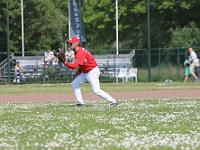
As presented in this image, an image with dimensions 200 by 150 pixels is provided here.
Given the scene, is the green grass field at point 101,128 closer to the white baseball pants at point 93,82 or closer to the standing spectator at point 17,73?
the white baseball pants at point 93,82

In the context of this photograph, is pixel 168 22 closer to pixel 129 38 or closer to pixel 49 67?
pixel 129 38

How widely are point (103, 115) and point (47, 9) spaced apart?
4940 centimetres

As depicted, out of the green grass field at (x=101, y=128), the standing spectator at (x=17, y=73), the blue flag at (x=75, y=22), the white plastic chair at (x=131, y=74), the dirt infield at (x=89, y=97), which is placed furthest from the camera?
the white plastic chair at (x=131, y=74)

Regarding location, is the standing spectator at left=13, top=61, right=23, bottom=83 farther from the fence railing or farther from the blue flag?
the blue flag

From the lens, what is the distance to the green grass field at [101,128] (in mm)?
9773

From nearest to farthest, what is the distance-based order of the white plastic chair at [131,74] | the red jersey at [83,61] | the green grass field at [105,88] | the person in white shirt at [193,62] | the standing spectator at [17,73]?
the red jersey at [83,61]
the green grass field at [105,88]
the person in white shirt at [193,62]
the standing spectator at [17,73]
the white plastic chair at [131,74]

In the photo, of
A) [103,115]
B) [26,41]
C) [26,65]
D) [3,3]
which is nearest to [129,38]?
[26,41]

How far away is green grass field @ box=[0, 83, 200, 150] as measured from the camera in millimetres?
9773

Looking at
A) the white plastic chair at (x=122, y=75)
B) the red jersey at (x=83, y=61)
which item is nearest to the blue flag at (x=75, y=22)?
the white plastic chair at (x=122, y=75)

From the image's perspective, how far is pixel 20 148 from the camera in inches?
373

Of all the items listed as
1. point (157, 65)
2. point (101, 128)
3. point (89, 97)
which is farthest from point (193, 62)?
point (101, 128)

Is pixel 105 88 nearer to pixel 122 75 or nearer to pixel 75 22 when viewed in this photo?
pixel 75 22

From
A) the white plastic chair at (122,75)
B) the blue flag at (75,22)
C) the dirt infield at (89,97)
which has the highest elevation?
the blue flag at (75,22)

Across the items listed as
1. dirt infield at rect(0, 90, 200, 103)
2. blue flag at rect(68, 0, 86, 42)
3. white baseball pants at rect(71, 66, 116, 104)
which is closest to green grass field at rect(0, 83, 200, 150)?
white baseball pants at rect(71, 66, 116, 104)
